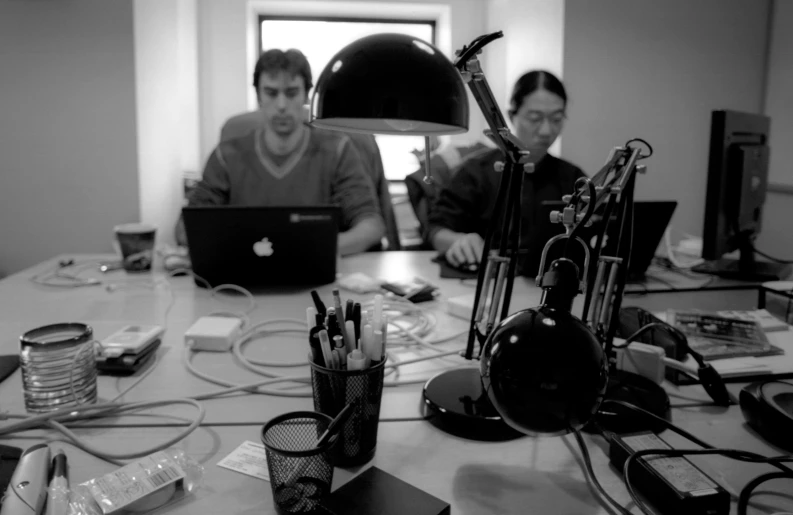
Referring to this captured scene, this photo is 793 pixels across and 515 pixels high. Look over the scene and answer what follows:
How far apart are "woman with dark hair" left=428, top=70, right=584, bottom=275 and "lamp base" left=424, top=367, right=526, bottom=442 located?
4.07 ft

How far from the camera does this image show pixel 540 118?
7.44 feet

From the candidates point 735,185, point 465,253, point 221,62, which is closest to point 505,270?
point 465,253

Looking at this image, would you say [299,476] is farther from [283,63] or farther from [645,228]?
[283,63]

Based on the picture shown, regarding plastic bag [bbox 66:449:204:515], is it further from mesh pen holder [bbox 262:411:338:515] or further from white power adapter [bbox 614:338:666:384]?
white power adapter [bbox 614:338:666:384]

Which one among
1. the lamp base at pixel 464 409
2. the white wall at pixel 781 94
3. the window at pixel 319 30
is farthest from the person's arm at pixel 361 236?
the white wall at pixel 781 94

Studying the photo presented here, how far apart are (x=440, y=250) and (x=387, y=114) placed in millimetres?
1406

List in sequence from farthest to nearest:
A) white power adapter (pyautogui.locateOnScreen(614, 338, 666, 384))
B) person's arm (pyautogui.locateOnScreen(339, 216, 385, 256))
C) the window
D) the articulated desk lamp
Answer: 1. the window
2. person's arm (pyautogui.locateOnScreen(339, 216, 385, 256))
3. white power adapter (pyautogui.locateOnScreen(614, 338, 666, 384))
4. the articulated desk lamp

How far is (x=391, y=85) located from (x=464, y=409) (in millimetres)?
420

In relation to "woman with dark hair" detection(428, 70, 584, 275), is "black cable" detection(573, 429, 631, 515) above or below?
below

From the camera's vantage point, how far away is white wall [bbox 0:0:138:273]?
2.69 metres

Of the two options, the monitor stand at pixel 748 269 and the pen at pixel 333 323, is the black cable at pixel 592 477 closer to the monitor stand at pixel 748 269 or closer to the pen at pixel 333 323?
the pen at pixel 333 323

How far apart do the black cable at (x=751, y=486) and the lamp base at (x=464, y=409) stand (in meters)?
0.25

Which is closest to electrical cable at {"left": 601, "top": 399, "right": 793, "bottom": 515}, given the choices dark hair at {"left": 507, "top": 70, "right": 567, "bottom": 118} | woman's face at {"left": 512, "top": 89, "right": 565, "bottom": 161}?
woman's face at {"left": 512, "top": 89, "right": 565, "bottom": 161}

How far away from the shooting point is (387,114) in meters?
0.73
